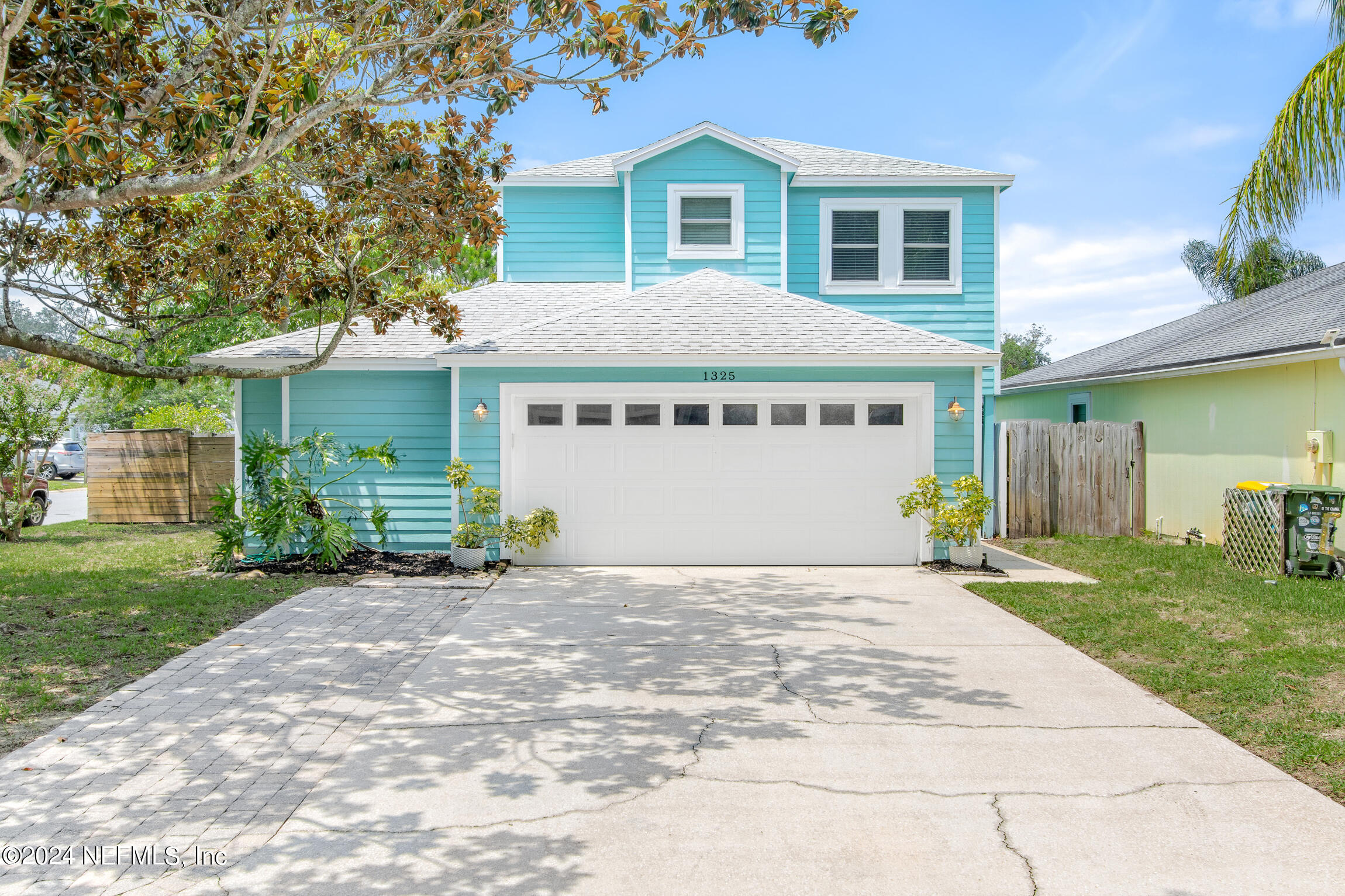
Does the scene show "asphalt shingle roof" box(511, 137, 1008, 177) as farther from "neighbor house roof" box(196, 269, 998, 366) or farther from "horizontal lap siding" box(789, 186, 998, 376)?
"neighbor house roof" box(196, 269, 998, 366)

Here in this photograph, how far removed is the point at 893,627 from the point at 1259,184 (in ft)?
28.8

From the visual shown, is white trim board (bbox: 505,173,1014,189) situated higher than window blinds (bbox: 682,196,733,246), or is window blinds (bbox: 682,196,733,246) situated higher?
white trim board (bbox: 505,173,1014,189)

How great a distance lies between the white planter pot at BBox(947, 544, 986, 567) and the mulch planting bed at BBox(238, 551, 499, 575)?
36cm

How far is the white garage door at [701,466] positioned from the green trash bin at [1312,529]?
12.7ft

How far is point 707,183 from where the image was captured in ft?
45.3

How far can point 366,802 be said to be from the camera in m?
3.97

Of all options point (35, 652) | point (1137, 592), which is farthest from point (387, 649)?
point (1137, 592)

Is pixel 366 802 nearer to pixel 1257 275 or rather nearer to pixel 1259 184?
pixel 1259 184

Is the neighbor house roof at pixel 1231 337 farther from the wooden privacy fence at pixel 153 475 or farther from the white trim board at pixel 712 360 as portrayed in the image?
the wooden privacy fence at pixel 153 475

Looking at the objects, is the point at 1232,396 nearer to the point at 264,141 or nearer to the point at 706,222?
the point at 706,222

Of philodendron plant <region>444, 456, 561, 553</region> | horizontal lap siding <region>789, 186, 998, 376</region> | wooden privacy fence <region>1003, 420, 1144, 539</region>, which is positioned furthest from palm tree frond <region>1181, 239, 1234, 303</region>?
philodendron plant <region>444, 456, 561, 553</region>

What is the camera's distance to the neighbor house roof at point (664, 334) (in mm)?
10344

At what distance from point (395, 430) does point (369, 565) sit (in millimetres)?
1810

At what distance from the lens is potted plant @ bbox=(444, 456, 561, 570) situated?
10.2 m
